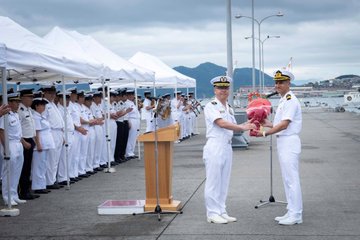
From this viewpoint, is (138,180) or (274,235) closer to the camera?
(274,235)

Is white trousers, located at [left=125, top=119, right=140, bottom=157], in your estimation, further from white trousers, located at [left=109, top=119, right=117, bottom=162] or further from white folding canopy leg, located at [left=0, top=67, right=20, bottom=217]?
white folding canopy leg, located at [left=0, top=67, right=20, bottom=217]

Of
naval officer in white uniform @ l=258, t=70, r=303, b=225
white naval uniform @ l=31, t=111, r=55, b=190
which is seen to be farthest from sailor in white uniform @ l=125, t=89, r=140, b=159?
naval officer in white uniform @ l=258, t=70, r=303, b=225

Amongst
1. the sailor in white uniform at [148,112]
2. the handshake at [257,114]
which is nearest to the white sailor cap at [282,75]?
the handshake at [257,114]

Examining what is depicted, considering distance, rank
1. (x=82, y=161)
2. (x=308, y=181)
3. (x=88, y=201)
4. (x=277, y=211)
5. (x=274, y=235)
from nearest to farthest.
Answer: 1. (x=274, y=235)
2. (x=277, y=211)
3. (x=88, y=201)
4. (x=308, y=181)
5. (x=82, y=161)

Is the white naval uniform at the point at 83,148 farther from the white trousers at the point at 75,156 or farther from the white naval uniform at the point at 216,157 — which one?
the white naval uniform at the point at 216,157

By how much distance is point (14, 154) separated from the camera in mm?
10812

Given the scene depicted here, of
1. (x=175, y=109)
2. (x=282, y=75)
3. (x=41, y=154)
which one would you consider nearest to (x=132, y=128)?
(x=41, y=154)

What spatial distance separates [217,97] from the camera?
29.4 feet

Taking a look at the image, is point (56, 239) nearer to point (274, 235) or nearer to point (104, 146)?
point (274, 235)

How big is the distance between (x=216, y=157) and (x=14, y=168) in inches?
159

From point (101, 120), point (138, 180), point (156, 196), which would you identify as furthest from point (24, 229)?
point (101, 120)

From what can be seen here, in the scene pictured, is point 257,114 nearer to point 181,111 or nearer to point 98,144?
point 98,144

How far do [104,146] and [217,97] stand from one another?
787 centimetres

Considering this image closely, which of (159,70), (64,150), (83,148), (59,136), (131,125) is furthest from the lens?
(159,70)
